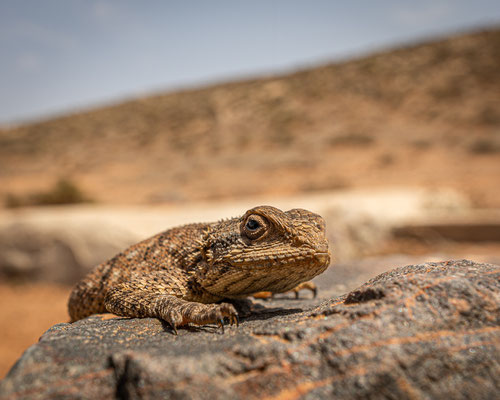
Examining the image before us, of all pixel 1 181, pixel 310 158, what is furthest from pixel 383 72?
pixel 1 181

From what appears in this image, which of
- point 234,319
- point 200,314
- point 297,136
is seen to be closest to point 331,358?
point 234,319

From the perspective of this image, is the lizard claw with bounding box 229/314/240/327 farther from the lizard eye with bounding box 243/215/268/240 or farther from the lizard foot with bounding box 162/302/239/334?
the lizard eye with bounding box 243/215/268/240

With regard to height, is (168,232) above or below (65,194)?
below

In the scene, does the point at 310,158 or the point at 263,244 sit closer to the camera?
the point at 263,244

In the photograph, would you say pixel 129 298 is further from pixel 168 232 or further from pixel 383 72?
pixel 383 72

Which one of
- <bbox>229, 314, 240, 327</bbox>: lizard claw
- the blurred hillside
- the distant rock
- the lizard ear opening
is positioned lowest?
<bbox>229, 314, 240, 327</bbox>: lizard claw

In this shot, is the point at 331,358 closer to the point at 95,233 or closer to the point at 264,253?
the point at 264,253

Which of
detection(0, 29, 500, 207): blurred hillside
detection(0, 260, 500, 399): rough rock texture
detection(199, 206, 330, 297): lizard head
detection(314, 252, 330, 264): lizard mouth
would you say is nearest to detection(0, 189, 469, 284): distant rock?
detection(199, 206, 330, 297): lizard head

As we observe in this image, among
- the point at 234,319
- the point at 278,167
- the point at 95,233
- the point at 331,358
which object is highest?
the point at 278,167
